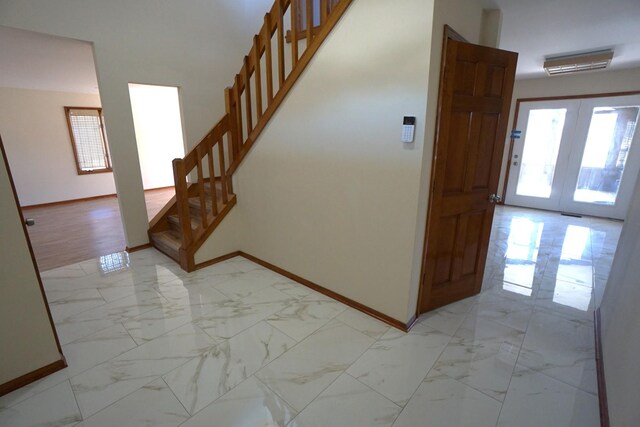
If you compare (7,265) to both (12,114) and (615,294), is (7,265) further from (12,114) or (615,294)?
(12,114)

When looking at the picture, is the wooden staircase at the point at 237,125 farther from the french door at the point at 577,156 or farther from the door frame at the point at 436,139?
the french door at the point at 577,156

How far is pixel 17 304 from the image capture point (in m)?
1.72

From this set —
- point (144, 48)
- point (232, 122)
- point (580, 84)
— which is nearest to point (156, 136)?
point (144, 48)

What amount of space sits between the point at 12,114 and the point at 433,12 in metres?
8.03

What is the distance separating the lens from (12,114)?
582 cm

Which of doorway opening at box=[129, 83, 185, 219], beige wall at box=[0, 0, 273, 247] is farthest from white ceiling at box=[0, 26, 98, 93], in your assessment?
doorway opening at box=[129, 83, 185, 219]

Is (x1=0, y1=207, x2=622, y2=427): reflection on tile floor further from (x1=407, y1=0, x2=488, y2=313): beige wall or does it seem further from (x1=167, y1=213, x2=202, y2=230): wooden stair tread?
(x1=167, y1=213, x2=202, y2=230): wooden stair tread

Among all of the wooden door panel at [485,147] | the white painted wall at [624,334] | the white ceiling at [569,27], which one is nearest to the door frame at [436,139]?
the wooden door panel at [485,147]

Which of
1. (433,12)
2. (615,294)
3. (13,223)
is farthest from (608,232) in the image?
(13,223)

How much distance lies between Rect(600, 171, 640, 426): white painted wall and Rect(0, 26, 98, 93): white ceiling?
5141mm

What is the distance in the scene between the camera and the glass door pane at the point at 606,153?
520cm

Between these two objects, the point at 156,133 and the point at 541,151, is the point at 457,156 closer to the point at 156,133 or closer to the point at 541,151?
the point at 541,151

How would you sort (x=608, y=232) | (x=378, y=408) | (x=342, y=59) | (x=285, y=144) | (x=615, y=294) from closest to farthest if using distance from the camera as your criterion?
(x=378, y=408) → (x=615, y=294) → (x=342, y=59) → (x=285, y=144) → (x=608, y=232)

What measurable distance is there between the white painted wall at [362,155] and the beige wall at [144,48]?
1.73 meters
